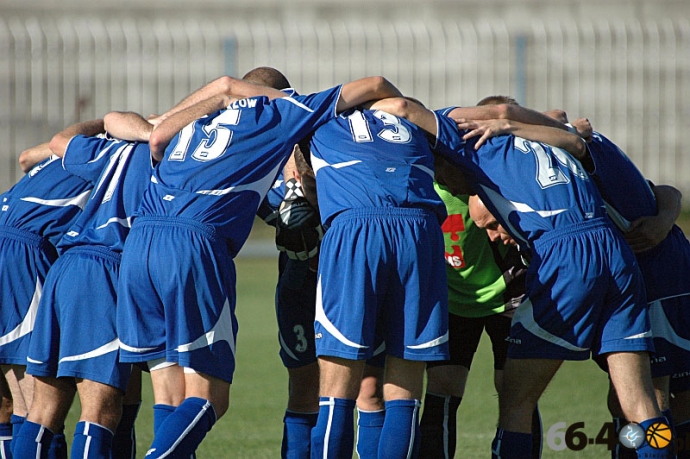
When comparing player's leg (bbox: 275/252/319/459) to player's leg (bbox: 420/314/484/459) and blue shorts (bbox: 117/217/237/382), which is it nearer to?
player's leg (bbox: 420/314/484/459)

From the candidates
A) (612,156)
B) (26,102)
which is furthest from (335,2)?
(612,156)

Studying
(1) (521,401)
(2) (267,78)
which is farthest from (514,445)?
(2) (267,78)

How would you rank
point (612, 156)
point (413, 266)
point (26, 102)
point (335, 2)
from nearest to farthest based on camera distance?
point (413, 266), point (612, 156), point (26, 102), point (335, 2)

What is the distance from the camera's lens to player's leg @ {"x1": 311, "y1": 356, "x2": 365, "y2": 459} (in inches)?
155

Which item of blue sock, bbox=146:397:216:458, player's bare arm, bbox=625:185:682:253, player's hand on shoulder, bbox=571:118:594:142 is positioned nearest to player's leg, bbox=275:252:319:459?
blue sock, bbox=146:397:216:458

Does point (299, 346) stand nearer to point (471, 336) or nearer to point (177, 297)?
point (471, 336)

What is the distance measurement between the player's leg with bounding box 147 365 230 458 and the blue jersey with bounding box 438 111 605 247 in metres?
1.56

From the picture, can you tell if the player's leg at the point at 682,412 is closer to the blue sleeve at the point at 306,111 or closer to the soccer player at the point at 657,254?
the soccer player at the point at 657,254

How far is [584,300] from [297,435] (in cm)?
172

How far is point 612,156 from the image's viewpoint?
4766mm

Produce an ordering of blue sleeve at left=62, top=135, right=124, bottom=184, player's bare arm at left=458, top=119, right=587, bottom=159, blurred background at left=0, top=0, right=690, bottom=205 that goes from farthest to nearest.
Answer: blurred background at left=0, top=0, right=690, bottom=205 → blue sleeve at left=62, top=135, right=124, bottom=184 → player's bare arm at left=458, top=119, right=587, bottom=159

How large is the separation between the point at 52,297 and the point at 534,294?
7.44ft

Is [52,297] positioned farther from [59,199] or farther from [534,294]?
[534,294]

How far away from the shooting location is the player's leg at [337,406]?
395 centimetres
